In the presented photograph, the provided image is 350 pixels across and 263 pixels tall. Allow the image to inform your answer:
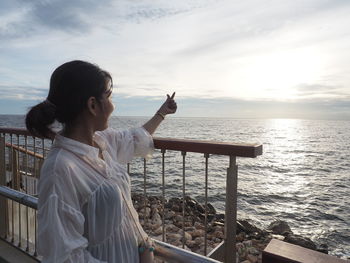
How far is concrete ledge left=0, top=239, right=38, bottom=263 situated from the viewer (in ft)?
8.77

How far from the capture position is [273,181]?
16438mm

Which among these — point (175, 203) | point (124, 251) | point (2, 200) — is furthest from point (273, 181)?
point (124, 251)

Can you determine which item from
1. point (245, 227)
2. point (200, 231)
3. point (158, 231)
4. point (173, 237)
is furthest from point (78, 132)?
point (245, 227)

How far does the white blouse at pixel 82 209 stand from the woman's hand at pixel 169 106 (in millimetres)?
576

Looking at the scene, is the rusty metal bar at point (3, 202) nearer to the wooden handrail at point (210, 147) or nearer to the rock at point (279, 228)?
the wooden handrail at point (210, 147)

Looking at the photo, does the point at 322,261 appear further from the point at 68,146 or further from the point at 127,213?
the point at 68,146

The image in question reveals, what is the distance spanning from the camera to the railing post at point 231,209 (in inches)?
65.4

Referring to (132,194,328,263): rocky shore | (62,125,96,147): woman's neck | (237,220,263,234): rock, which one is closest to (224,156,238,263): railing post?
(62,125,96,147): woman's neck

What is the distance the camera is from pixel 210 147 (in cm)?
167

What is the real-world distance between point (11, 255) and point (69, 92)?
94.0 inches

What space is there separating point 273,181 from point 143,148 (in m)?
16.0

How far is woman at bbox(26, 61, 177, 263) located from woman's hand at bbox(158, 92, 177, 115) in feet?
2.04

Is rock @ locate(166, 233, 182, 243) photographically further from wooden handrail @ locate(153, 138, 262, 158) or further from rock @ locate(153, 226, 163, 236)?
wooden handrail @ locate(153, 138, 262, 158)

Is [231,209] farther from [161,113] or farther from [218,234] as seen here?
[218,234]
